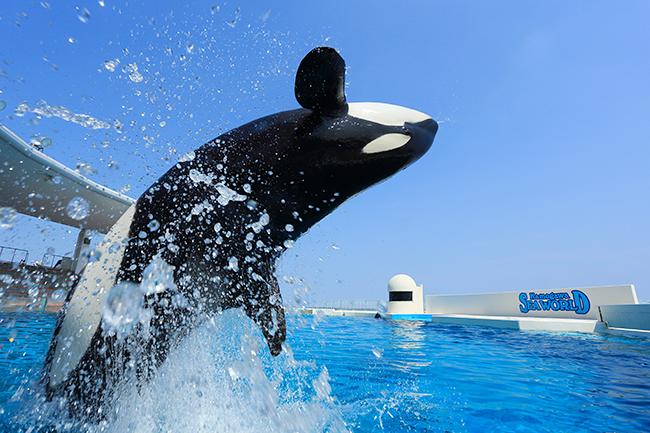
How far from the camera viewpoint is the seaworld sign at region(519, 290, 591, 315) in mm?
13121

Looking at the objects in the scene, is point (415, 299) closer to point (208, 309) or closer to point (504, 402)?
point (504, 402)

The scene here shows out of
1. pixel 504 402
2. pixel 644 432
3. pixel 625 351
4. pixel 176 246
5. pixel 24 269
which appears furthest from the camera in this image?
pixel 24 269

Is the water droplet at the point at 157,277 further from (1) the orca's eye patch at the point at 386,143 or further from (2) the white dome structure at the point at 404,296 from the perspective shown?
(2) the white dome structure at the point at 404,296

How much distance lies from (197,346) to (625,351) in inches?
356

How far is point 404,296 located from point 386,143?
60.3ft

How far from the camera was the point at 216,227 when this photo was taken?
8.07 ft

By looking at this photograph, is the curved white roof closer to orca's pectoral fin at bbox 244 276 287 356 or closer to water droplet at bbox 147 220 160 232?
water droplet at bbox 147 220 160 232

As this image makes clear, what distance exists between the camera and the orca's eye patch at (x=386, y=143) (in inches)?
101

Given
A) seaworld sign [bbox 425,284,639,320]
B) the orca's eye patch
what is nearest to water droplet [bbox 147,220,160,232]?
the orca's eye patch

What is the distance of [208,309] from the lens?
258 cm

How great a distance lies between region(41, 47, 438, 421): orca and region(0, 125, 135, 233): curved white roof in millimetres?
9956

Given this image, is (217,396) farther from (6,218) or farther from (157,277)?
(6,218)

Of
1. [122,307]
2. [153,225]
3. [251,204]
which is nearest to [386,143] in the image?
[251,204]

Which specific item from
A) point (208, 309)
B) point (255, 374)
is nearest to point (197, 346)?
point (208, 309)
